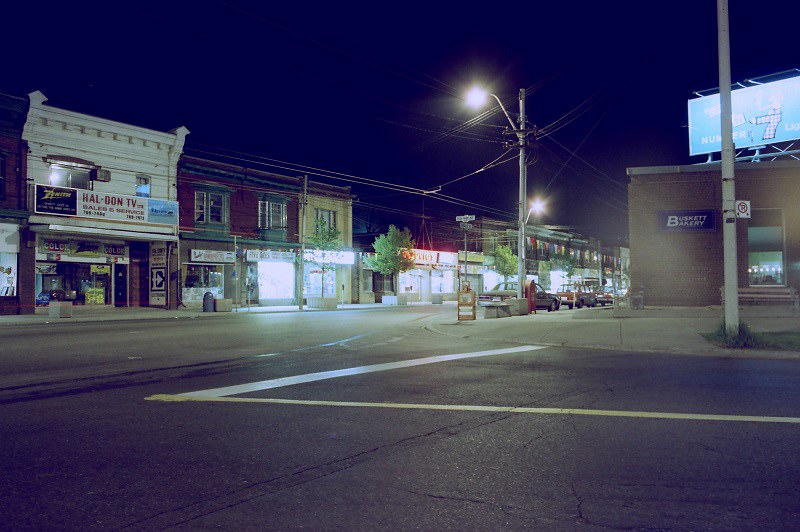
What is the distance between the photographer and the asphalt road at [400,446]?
12.6ft

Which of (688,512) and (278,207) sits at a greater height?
(278,207)

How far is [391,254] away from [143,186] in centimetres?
1856

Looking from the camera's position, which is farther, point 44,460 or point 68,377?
point 68,377

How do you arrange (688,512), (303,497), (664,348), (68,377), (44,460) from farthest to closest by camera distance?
(664,348)
(68,377)
(44,460)
(303,497)
(688,512)

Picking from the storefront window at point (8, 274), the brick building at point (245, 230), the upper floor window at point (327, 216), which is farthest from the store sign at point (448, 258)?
the storefront window at point (8, 274)

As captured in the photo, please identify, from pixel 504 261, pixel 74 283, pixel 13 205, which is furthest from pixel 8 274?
pixel 504 261

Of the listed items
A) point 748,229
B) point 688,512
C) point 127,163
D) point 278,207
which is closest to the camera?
point 688,512

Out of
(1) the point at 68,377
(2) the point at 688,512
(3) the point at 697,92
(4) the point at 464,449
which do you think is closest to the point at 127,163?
→ (1) the point at 68,377

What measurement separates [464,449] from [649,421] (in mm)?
2308

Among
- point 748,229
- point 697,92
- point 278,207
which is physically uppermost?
point 697,92

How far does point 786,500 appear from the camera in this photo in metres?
3.97

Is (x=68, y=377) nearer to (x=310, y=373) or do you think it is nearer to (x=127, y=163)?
(x=310, y=373)

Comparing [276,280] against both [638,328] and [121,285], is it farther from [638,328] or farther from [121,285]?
[638,328]

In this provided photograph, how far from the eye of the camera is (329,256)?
4047 cm
